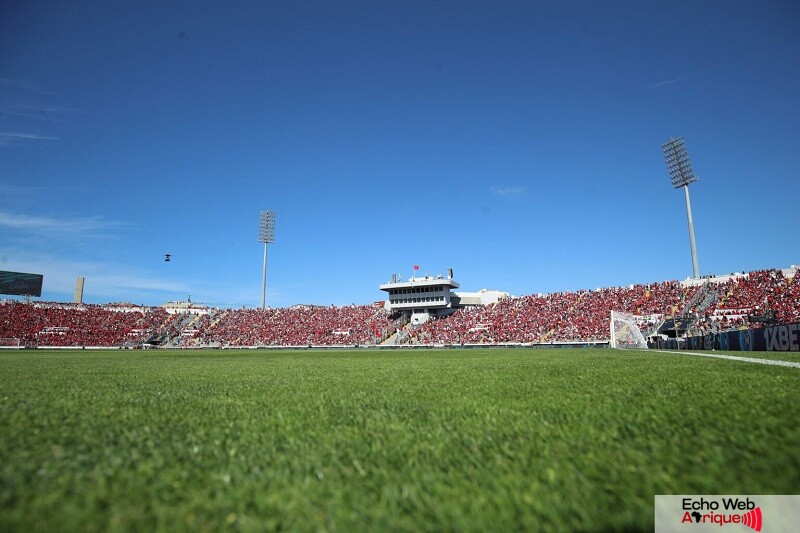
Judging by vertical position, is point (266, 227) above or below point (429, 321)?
above

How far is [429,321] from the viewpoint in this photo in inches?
2335

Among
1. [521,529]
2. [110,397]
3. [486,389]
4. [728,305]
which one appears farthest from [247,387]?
[728,305]

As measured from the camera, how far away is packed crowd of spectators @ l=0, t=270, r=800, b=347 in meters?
35.0

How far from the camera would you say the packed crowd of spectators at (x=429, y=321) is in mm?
35031

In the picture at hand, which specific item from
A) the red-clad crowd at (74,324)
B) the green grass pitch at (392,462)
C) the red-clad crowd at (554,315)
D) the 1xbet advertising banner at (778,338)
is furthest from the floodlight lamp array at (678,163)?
the red-clad crowd at (74,324)

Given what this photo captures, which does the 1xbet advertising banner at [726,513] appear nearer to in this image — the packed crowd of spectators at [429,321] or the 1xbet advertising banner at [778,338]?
the 1xbet advertising banner at [778,338]

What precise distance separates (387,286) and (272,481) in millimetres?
62192

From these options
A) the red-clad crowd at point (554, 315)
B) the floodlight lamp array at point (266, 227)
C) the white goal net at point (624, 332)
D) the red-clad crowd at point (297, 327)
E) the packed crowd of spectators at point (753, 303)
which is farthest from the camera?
the floodlight lamp array at point (266, 227)

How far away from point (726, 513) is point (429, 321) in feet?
191

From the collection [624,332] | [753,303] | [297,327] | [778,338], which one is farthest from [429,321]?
[778,338]

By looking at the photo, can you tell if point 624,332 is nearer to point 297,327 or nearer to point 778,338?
point 778,338

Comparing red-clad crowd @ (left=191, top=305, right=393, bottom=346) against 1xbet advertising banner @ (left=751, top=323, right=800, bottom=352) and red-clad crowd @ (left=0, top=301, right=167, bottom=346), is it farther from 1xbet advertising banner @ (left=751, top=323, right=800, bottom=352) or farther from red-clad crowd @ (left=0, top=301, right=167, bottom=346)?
1xbet advertising banner @ (left=751, top=323, right=800, bottom=352)

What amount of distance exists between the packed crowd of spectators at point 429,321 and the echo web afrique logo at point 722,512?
1391 inches

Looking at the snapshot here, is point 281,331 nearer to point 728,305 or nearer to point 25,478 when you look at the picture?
point 728,305
